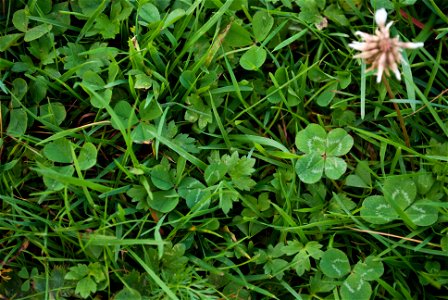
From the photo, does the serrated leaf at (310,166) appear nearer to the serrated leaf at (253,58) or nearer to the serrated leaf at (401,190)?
the serrated leaf at (401,190)

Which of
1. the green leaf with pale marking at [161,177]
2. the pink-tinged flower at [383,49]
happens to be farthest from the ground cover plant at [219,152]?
the pink-tinged flower at [383,49]

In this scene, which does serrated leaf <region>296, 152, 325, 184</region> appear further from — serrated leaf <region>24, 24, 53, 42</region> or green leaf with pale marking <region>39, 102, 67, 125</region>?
serrated leaf <region>24, 24, 53, 42</region>

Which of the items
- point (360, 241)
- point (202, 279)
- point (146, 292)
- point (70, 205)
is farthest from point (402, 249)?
point (70, 205)

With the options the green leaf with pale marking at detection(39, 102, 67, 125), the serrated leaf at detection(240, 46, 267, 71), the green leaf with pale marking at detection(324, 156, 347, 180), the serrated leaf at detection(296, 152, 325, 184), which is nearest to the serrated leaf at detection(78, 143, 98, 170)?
the green leaf with pale marking at detection(39, 102, 67, 125)

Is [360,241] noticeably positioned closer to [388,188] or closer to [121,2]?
[388,188]

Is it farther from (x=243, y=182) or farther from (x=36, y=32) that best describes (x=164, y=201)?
(x=36, y=32)

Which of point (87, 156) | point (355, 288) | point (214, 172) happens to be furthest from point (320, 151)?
point (87, 156)
